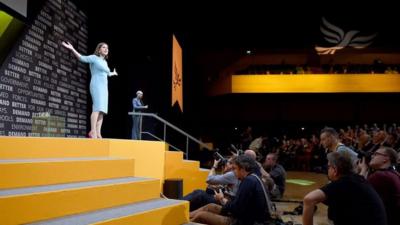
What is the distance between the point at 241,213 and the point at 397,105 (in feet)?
42.5

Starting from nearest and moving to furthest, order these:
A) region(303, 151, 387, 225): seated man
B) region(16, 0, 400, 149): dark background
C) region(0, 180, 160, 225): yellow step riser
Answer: region(303, 151, 387, 225): seated man < region(0, 180, 160, 225): yellow step riser < region(16, 0, 400, 149): dark background

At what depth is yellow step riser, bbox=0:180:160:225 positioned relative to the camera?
2.83m

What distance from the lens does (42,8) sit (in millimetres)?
6297

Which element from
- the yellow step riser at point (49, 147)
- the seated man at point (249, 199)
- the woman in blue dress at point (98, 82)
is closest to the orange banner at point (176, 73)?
the woman in blue dress at point (98, 82)

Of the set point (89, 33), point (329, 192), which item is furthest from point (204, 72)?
point (329, 192)

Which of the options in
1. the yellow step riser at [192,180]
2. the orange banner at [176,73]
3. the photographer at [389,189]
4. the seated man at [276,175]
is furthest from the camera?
the orange banner at [176,73]

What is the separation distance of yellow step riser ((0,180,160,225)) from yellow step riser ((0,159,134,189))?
0.32 metres

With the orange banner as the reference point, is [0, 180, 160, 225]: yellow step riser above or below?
below

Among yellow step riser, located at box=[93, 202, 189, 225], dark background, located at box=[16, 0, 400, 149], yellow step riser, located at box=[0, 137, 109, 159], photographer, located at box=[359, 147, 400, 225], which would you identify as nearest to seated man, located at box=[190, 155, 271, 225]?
yellow step riser, located at box=[93, 202, 189, 225]

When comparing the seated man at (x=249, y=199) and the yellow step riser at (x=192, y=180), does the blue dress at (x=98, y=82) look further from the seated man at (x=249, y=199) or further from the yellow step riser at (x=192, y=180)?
the seated man at (x=249, y=199)

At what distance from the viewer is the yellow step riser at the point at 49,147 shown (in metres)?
3.59

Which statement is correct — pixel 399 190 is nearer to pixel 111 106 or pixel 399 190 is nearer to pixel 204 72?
pixel 111 106

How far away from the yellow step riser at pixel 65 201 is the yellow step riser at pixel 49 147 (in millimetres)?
717

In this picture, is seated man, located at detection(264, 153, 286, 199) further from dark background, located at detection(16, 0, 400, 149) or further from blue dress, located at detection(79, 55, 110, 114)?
dark background, located at detection(16, 0, 400, 149)
